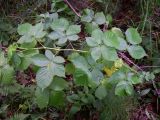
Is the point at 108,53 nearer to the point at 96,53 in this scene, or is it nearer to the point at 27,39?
the point at 96,53

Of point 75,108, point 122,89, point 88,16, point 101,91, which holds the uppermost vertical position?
point 88,16

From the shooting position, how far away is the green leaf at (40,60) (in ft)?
4.25

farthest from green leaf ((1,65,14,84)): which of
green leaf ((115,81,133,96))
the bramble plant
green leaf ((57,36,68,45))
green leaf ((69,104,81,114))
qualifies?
green leaf ((69,104,81,114))

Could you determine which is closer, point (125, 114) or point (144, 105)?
point (125, 114)

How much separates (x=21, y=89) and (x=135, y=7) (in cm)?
107

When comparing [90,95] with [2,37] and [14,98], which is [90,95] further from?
[2,37]

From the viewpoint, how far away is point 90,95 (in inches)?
74.0

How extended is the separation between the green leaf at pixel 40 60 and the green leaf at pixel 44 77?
0.06ft

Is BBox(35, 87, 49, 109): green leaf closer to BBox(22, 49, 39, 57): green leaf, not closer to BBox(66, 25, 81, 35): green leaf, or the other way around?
BBox(22, 49, 39, 57): green leaf

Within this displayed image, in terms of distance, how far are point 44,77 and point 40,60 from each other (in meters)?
0.07

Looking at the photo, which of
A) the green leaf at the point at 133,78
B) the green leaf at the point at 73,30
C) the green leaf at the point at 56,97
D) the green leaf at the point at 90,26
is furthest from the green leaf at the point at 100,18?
the green leaf at the point at 56,97

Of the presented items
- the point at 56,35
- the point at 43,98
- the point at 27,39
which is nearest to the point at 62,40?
the point at 56,35

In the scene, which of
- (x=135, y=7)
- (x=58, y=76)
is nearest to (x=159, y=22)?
(x=135, y=7)

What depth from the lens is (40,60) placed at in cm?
130
